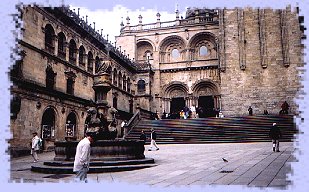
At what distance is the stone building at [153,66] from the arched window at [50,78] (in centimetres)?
7

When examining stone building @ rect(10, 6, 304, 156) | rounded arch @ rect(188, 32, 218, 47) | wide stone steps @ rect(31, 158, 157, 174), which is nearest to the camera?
wide stone steps @ rect(31, 158, 157, 174)

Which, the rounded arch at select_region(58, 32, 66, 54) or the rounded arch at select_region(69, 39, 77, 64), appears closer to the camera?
the rounded arch at select_region(58, 32, 66, 54)

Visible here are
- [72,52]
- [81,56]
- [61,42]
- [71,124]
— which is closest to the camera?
[71,124]

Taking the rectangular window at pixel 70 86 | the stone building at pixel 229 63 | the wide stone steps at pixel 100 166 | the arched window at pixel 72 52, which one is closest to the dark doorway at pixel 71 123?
the rectangular window at pixel 70 86

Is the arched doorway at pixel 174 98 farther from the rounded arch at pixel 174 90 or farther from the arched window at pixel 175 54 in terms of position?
the arched window at pixel 175 54

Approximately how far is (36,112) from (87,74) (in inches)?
349

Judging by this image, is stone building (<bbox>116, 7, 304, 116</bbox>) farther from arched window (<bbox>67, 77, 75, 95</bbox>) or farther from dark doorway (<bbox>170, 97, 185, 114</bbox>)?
arched window (<bbox>67, 77, 75, 95</bbox>)

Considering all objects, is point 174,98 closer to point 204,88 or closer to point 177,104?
point 177,104

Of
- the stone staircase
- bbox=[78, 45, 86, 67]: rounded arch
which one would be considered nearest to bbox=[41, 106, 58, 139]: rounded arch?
the stone staircase

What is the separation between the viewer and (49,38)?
2214cm

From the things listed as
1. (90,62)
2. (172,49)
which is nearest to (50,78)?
(90,62)

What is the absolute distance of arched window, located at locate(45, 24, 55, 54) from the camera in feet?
70.7

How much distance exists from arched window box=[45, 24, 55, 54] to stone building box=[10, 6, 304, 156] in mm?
71

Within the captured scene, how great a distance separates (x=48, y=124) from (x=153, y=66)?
22239 mm
